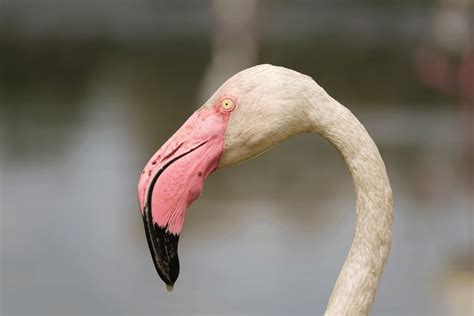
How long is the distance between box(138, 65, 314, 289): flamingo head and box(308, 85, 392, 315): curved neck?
5cm

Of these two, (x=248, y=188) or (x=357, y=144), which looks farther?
(x=248, y=188)

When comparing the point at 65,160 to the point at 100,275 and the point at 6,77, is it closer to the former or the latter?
the point at 100,275

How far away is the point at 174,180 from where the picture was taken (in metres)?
2.09

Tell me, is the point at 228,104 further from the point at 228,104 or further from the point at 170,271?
the point at 170,271

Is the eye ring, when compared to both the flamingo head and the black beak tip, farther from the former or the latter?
the black beak tip

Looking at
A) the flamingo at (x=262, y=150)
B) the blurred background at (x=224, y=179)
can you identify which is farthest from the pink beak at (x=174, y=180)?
the blurred background at (x=224, y=179)

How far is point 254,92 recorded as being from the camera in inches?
82.4

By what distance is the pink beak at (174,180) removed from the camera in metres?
2.07

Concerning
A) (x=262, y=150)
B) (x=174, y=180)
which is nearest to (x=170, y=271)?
(x=174, y=180)

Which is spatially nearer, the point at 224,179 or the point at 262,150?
the point at 262,150

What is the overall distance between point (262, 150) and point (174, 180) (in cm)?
21

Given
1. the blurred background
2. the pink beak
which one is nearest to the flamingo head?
the pink beak

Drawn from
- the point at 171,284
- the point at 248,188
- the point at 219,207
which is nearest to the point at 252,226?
the point at 219,207

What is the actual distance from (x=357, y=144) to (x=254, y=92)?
0.23 metres
